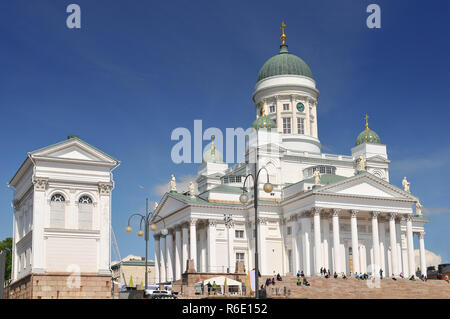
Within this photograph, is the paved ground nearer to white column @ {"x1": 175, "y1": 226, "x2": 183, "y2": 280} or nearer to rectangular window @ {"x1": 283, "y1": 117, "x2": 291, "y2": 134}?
white column @ {"x1": 175, "y1": 226, "x2": 183, "y2": 280}

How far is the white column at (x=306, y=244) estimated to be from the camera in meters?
71.8

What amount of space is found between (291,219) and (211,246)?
926cm

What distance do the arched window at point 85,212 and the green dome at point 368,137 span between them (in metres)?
50.1

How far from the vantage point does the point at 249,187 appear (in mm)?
80500

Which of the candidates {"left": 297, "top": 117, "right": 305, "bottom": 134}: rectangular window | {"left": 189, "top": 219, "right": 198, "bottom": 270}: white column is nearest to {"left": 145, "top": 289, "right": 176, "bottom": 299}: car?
{"left": 189, "top": 219, "right": 198, "bottom": 270}: white column

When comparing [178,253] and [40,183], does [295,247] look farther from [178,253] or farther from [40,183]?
[40,183]

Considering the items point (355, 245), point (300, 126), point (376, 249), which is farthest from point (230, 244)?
point (300, 126)

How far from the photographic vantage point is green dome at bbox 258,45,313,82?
91.1m

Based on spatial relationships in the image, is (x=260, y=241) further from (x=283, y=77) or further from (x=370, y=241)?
(x=283, y=77)

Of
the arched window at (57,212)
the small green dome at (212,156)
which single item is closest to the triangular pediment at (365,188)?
the small green dome at (212,156)

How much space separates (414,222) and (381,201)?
17.3m

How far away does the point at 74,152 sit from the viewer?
49.3m

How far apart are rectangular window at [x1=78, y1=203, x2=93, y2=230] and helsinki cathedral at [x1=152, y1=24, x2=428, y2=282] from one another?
660 inches
